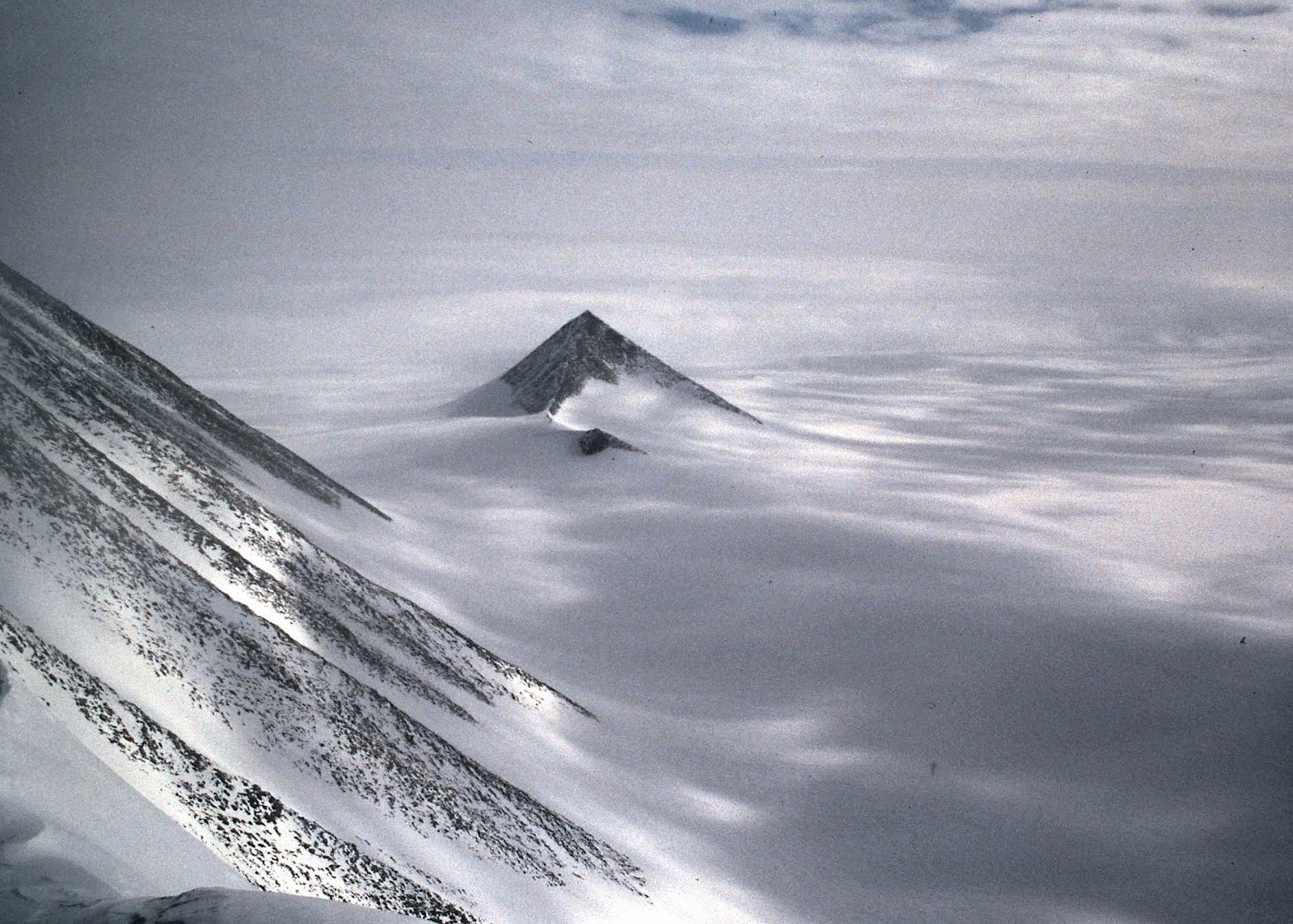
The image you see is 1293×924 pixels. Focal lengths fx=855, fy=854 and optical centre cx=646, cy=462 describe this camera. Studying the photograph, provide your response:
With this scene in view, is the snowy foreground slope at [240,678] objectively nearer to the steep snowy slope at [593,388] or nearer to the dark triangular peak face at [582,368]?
the steep snowy slope at [593,388]

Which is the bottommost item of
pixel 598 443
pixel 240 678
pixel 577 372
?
pixel 240 678

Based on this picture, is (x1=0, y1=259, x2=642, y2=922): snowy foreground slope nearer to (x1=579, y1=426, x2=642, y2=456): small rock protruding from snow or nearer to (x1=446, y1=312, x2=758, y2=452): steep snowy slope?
(x1=579, y1=426, x2=642, y2=456): small rock protruding from snow

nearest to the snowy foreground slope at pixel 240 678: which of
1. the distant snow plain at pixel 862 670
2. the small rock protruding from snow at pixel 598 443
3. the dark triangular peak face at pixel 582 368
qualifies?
the distant snow plain at pixel 862 670

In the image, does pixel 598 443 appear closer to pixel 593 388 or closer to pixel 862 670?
pixel 593 388

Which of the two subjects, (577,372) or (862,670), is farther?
(577,372)

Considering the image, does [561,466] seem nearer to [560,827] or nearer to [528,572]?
[528,572]

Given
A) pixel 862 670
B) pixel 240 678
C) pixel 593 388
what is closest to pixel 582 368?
pixel 593 388
